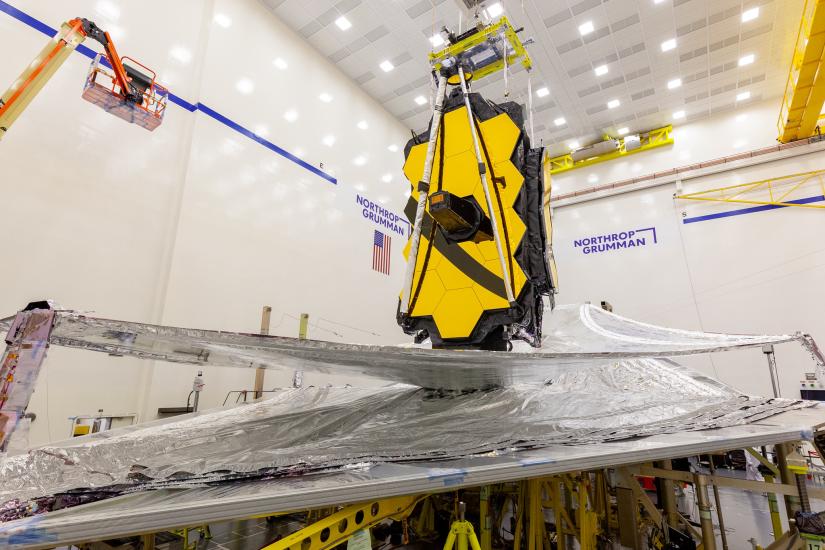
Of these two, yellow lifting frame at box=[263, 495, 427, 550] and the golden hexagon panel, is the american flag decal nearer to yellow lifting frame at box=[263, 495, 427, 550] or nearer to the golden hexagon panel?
the golden hexagon panel

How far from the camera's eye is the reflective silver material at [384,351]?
36.1 inches

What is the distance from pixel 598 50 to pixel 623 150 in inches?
121

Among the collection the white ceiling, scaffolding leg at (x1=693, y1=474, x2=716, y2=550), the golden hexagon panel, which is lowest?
scaffolding leg at (x1=693, y1=474, x2=716, y2=550)

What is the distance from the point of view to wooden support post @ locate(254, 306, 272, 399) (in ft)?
16.0

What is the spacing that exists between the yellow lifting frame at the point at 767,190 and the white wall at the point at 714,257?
118 millimetres

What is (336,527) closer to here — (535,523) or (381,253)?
(535,523)

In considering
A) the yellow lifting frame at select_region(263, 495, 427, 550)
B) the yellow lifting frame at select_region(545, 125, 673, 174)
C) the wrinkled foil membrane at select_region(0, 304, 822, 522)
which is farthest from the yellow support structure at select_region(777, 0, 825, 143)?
the yellow lifting frame at select_region(263, 495, 427, 550)

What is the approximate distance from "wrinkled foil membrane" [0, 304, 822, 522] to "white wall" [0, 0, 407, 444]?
2.55 metres

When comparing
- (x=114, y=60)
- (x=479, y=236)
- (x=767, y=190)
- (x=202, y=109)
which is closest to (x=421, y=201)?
(x=479, y=236)

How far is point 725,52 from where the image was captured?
23.3 feet

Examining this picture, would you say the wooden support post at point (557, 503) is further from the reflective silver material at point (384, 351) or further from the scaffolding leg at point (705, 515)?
the reflective silver material at point (384, 351)

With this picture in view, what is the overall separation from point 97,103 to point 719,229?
10.4 metres

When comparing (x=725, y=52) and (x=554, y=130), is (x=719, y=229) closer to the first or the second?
(x=725, y=52)

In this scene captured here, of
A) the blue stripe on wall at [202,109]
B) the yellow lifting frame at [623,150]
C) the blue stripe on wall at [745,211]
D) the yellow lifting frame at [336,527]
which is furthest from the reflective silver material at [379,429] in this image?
the yellow lifting frame at [623,150]
